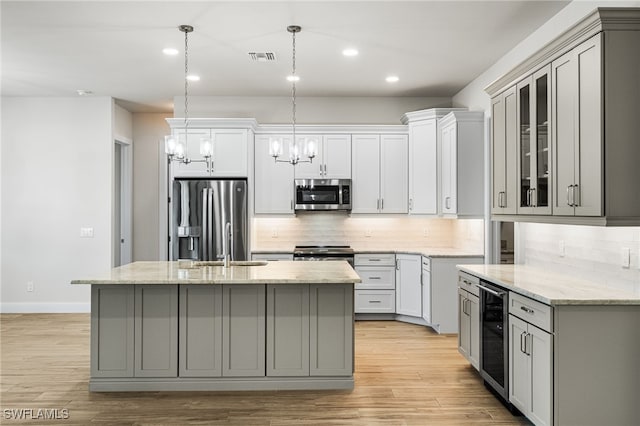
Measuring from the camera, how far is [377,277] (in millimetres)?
6430

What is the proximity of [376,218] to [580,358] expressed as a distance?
4175 millimetres

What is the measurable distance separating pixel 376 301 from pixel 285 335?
105 inches

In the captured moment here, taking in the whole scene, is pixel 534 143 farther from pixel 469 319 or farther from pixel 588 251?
pixel 469 319

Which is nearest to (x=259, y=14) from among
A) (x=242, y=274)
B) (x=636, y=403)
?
(x=242, y=274)

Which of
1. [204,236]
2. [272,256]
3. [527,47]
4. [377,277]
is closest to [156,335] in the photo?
[204,236]

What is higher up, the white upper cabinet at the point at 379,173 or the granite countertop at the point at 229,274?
the white upper cabinet at the point at 379,173

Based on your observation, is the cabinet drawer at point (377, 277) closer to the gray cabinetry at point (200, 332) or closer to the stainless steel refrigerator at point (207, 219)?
the stainless steel refrigerator at point (207, 219)

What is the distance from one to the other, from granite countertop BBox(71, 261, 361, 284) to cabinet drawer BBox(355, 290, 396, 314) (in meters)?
1.97

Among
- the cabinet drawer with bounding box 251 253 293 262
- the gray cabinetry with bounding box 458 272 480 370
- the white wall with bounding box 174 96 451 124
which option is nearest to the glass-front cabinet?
the gray cabinetry with bounding box 458 272 480 370

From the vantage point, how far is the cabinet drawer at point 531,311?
2.93 m

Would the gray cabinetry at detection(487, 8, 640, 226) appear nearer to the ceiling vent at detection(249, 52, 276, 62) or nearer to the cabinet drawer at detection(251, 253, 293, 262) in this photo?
the ceiling vent at detection(249, 52, 276, 62)

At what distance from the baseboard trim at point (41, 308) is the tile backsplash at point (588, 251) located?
5.58 meters

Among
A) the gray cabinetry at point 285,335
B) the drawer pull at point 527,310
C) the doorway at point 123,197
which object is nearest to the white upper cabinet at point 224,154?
the doorway at point 123,197

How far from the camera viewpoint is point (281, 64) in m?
5.33
